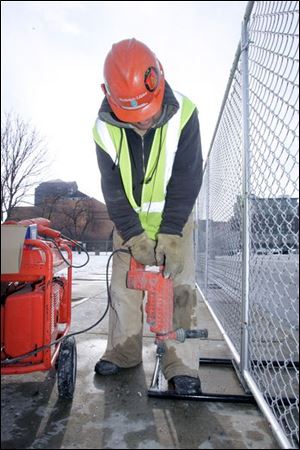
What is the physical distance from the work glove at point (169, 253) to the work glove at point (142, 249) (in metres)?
0.09

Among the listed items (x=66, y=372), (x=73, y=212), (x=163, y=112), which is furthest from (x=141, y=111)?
(x=73, y=212)

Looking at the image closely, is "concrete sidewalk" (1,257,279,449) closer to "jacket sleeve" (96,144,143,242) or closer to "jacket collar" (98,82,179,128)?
"jacket sleeve" (96,144,143,242)

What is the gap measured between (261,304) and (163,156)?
47.7 inches

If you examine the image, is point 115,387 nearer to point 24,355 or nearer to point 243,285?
point 24,355

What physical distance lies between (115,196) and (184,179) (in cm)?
51

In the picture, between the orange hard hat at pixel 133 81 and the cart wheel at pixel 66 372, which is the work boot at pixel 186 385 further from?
the orange hard hat at pixel 133 81

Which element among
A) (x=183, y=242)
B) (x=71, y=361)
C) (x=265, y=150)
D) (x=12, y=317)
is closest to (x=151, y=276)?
(x=183, y=242)

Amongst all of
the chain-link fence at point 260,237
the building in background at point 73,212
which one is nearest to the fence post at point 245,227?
the chain-link fence at point 260,237

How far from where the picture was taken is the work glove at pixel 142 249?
240cm

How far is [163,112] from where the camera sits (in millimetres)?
2412

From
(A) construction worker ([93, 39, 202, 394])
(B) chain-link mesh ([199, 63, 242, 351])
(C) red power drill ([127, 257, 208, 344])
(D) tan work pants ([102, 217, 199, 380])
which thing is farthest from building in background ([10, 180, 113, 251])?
(C) red power drill ([127, 257, 208, 344])

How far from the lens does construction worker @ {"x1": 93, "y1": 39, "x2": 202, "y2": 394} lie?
2270mm

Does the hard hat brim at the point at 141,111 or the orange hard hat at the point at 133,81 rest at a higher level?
the orange hard hat at the point at 133,81

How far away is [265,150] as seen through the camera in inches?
76.9
